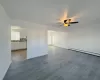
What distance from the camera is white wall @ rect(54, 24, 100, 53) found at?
6159 millimetres

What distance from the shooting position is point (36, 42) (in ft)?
18.9

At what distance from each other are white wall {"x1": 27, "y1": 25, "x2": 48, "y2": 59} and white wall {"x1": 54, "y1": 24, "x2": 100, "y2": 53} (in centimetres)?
329

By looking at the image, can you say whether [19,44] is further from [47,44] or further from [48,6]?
[48,6]

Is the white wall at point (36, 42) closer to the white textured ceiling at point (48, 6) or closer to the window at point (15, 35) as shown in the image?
the white textured ceiling at point (48, 6)

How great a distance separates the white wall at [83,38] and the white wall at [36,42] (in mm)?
3290

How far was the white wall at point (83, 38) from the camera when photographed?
616 cm

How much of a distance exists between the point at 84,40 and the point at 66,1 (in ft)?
18.3

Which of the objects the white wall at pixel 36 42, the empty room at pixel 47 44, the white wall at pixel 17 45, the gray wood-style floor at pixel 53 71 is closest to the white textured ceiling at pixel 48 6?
the empty room at pixel 47 44

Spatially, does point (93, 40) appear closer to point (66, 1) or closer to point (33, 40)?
point (33, 40)

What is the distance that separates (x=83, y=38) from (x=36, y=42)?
14.1 ft

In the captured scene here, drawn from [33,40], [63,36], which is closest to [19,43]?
[33,40]

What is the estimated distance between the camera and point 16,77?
2.92 metres

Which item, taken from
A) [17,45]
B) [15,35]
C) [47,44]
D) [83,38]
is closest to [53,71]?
[47,44]

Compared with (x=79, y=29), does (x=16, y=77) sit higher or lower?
lower
